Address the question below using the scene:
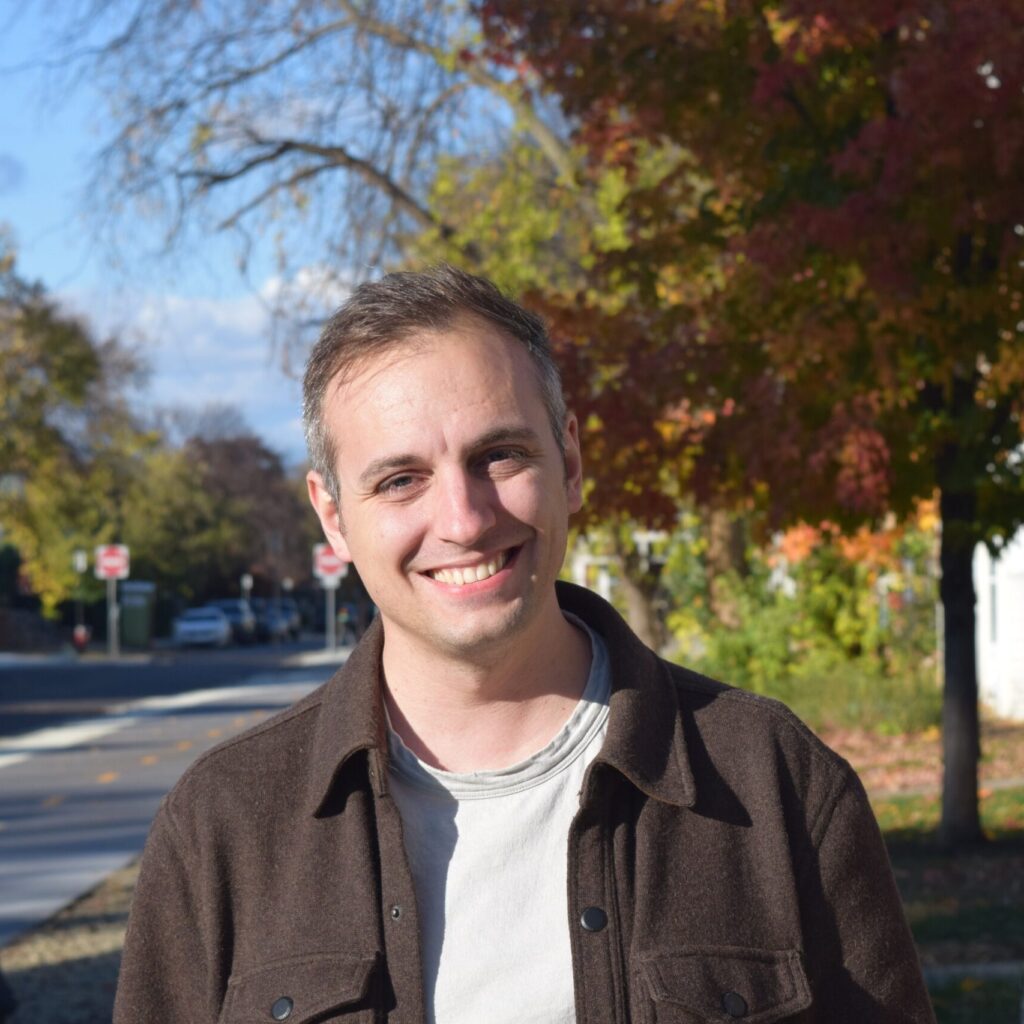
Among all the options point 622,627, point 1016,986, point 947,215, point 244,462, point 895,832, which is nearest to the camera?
point 622,627

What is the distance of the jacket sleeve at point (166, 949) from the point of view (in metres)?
2.27

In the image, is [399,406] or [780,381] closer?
[399,406]

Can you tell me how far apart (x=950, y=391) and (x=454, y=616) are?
673 cm

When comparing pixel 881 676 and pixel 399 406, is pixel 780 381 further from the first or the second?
pixel 881 676

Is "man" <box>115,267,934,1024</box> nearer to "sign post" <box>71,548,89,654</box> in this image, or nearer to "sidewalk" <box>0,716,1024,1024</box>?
"sidewalk" <box>0,716,1024,1024</box>

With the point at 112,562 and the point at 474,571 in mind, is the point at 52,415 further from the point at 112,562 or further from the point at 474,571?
the point at 474,571

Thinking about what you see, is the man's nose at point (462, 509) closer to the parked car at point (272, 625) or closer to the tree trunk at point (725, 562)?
the tree trunk at point (725, 562)

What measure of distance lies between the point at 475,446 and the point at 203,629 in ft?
174

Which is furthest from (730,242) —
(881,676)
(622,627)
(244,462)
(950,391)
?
(244,462)

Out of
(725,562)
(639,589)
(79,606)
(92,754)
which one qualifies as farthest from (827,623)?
(79,606)

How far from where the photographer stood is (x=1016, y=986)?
6488 millimetres

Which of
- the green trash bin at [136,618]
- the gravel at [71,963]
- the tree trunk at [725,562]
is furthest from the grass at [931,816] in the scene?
the green trash bin at [136,618]

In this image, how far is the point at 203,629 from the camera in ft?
178

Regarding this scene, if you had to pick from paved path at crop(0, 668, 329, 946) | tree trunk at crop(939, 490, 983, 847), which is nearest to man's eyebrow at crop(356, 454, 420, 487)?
paved path at crop(0, 668, 329, 946)
